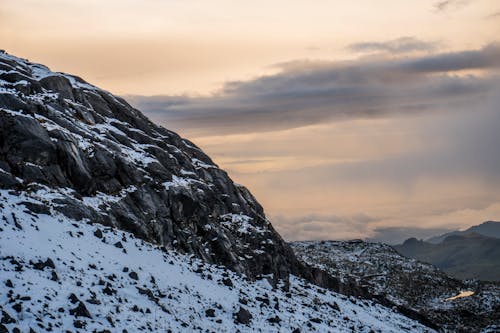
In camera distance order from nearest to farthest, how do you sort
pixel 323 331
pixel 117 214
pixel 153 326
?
pixel 153 326 < pixel 323 331 < pixel 117 214

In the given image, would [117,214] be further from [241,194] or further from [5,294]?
[241,194]

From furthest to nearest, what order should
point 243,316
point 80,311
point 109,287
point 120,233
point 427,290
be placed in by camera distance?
1. point 427,290
2. point 120,233
3. point 243,316
4. point 109,287
5. point 80,311

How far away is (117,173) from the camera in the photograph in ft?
203

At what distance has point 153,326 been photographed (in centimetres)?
3375

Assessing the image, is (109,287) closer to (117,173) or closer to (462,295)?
(117,173)

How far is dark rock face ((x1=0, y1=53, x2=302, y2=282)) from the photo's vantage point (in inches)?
2032

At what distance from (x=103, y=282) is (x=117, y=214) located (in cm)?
2075

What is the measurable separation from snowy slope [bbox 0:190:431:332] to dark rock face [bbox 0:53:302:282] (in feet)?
14.8

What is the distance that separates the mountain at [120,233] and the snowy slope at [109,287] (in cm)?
13

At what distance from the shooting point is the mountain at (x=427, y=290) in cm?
13225

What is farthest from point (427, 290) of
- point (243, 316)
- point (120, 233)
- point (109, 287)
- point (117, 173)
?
point (109, 287)

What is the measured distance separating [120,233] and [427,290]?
139360 millimetres

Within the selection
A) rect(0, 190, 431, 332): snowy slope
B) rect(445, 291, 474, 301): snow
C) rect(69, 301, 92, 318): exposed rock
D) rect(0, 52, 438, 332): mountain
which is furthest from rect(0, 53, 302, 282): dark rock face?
rect(445, 291, 474, 301): snow

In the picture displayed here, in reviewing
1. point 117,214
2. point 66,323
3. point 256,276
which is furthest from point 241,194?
point 66,323
